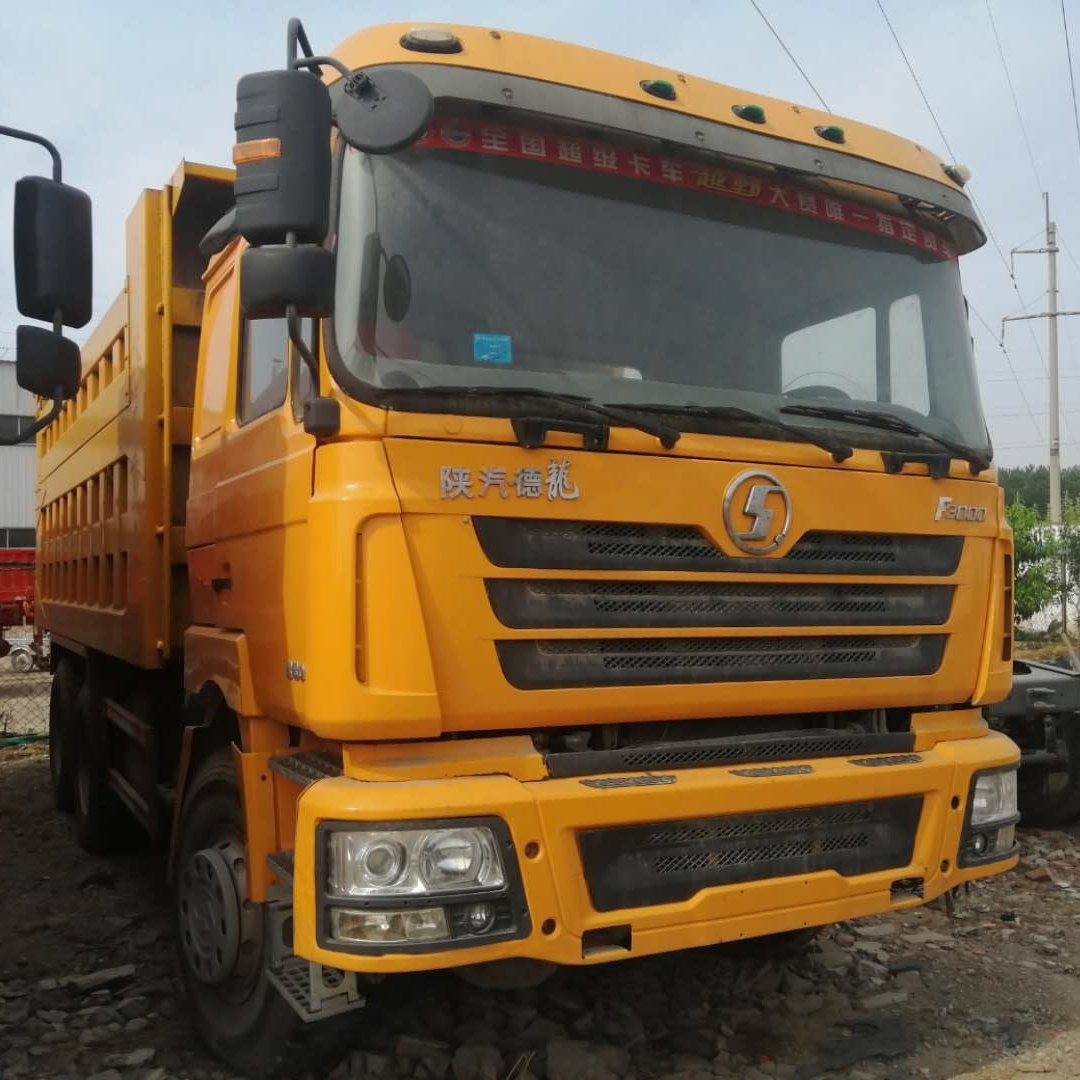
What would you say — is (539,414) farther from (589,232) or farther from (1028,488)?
(1028,488)

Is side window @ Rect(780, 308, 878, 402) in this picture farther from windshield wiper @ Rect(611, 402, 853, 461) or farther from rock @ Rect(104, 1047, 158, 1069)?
rock @ Rect(104, 1047, 158, 1069)

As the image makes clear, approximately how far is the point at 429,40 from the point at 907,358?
1.74 metres

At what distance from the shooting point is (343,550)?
2531mm

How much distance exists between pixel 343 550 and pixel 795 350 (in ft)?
5.04

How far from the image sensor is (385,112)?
102 inches

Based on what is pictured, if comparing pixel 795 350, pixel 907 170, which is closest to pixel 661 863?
pixel 795 350

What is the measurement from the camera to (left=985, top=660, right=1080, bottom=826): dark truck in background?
5566 millimetres

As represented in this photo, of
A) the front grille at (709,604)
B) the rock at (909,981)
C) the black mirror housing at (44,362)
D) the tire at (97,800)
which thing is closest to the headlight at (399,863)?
the front grille at (709,604)

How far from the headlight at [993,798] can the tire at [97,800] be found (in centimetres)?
416

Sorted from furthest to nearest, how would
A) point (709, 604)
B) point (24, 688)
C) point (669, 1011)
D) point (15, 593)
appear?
point (24, 688) < point (15, 593) < point (669, 1011) < point (709, 604)

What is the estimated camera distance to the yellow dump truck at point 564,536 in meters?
2.54

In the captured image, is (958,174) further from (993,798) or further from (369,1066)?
(369,1066)

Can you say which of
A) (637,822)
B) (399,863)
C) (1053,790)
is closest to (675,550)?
(637,822)

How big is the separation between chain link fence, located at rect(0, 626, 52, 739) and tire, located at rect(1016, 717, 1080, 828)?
8039 millimetres
